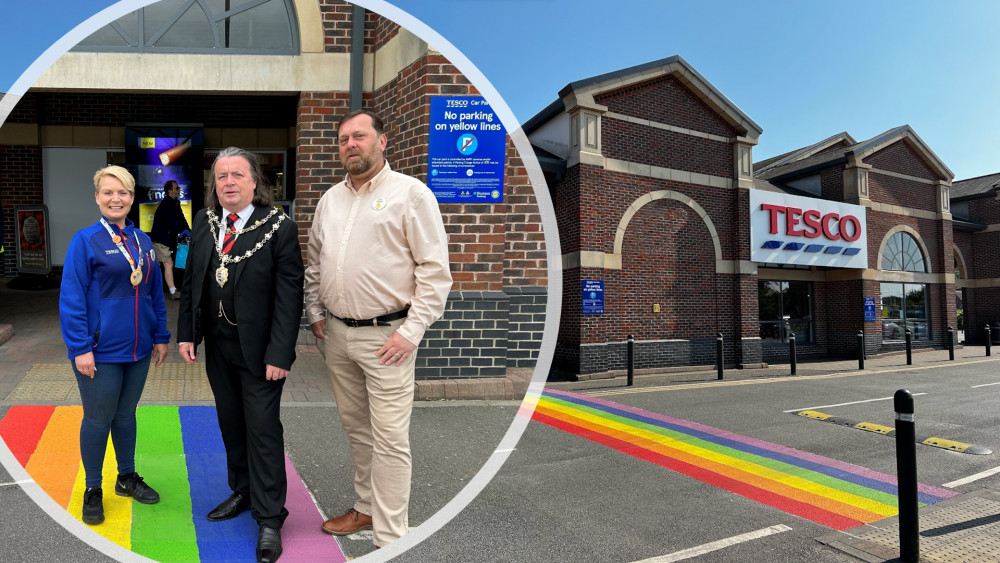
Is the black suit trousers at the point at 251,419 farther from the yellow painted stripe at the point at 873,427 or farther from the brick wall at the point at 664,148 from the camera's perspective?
the brick wall at the point at 664,148

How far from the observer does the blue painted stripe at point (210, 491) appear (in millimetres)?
1863

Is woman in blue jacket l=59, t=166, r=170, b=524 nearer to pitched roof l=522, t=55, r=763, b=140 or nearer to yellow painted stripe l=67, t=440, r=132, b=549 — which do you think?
yellow painted stripe l=67, t=440, r=132, b=549

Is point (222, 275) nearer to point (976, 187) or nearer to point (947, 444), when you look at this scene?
point (947, 444)

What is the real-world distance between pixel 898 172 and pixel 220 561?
2720cm

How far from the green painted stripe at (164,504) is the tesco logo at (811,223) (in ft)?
60.5

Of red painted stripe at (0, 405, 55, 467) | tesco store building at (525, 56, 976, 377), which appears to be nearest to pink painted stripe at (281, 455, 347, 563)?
red painted stripe at (0, 405, 55, 467)

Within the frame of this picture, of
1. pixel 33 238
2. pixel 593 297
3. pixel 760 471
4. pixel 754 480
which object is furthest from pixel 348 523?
pixel 593 297

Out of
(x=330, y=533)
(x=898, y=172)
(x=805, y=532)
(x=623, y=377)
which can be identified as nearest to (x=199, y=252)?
(x=330, y=533)

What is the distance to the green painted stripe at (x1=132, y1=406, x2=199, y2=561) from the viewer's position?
181 centimetres

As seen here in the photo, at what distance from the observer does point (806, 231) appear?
64.1 feet

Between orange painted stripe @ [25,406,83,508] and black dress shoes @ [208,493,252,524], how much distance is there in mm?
703

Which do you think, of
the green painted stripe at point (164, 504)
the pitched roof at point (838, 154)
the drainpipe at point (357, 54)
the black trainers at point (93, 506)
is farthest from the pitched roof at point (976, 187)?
the black trainers at point (93, 506)

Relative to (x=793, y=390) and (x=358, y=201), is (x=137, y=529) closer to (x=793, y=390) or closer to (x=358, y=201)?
(x=358, y=201)

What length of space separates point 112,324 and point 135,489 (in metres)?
0.59
